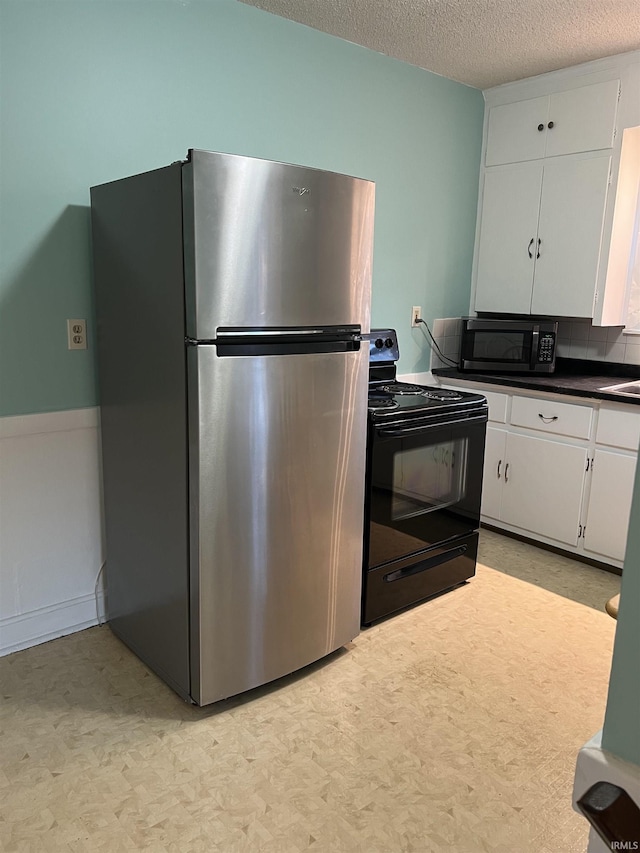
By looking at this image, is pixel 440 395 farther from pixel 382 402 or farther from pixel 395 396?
pixel 382 402

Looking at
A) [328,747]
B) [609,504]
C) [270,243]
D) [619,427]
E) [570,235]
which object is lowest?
[328,747]

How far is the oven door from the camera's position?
249 centimetres

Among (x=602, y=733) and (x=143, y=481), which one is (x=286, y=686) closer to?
(x=143, y=481)

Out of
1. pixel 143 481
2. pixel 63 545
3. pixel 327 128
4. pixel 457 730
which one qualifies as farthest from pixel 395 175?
pixel 457 730

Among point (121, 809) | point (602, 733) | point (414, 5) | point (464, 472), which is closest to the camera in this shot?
point (602, 733)

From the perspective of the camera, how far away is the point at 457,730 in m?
2.03

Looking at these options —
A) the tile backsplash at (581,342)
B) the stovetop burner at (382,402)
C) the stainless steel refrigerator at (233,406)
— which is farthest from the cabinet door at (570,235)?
the stainless steel refrigerator at (233,406)

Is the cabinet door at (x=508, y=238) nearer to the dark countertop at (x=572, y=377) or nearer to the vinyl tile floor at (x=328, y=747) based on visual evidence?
the dark countertop at (x=572, y=377)

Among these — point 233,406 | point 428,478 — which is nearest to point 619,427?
point 428,478

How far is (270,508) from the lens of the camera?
6.76ft

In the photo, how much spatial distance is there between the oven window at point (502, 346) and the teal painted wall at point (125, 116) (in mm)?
745

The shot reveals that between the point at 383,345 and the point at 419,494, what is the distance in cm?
89

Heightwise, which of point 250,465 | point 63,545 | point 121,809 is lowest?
point 121,809

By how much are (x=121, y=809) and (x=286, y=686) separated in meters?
0.69
